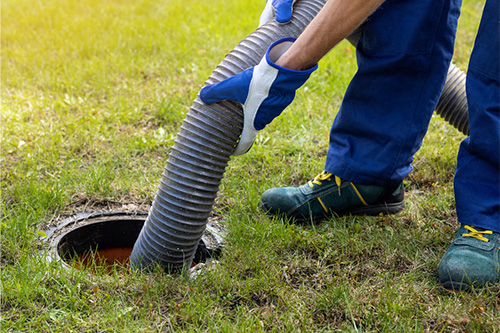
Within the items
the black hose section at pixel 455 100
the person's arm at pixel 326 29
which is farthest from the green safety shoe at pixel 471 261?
the person's arm at pixel 326 29

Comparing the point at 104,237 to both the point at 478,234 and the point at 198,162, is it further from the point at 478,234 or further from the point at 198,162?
the point at 478,234

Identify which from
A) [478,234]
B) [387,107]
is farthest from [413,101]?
[478,234]

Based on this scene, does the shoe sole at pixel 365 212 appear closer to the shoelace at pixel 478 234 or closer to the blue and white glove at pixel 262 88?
the shoelace at pixel 478 234

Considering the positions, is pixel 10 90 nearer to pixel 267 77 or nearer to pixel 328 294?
pixel 267 77

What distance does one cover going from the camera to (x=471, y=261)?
6.51ft

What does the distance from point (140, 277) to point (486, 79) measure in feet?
5.30

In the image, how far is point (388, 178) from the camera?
2438mm

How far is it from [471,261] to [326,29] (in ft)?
3.53

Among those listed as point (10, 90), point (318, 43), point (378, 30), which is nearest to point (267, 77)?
point (318, 43)

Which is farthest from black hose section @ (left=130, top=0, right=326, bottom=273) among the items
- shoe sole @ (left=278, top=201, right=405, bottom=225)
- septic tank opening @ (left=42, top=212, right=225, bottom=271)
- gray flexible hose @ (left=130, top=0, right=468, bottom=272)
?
shoe sole @ (left=278, top=201, right=405, bottom=225)

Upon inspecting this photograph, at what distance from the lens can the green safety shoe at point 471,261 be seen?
1.95 m

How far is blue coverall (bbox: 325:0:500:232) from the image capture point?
2.04m

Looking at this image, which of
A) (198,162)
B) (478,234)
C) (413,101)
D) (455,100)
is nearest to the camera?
(198,162)

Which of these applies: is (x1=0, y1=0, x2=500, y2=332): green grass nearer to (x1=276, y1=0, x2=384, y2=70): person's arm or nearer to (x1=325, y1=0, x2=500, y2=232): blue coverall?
(x1=325, y1=0, x2=500, y2=232): blue coverall
